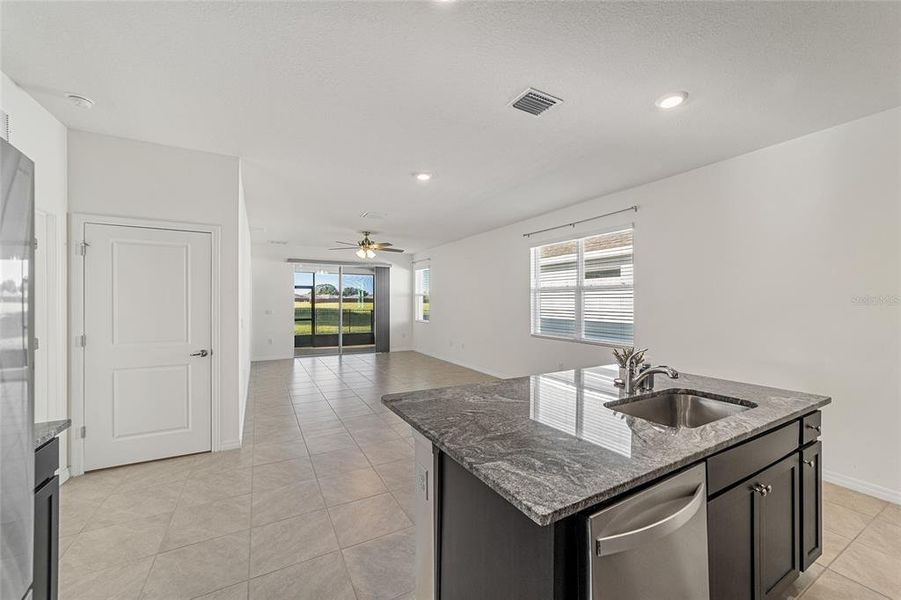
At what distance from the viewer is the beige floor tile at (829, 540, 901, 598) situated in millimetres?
1771

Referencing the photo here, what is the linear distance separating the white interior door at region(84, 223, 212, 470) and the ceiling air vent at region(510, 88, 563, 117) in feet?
9.29

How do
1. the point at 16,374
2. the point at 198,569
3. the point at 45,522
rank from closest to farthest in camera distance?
the point at 16,374, the point at 45,522, the point at 198,569

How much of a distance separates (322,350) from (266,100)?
308 inches

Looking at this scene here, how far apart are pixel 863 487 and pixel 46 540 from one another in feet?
14.8

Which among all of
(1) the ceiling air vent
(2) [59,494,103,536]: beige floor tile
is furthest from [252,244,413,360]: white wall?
(1) the ceiling air vent

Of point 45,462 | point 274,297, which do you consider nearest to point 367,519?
point 45,462

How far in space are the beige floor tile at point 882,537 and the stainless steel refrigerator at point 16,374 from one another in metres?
3.68

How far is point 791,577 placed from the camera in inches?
63.2

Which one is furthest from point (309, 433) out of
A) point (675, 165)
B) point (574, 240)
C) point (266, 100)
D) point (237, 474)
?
point (675, 165)

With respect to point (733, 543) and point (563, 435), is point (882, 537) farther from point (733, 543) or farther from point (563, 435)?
point (563, 435)

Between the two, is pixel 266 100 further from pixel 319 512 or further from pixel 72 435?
pixel 72 435

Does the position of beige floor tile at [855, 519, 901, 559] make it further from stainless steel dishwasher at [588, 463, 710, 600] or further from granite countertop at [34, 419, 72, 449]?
granite countertop at [34, 419, 72, 449]

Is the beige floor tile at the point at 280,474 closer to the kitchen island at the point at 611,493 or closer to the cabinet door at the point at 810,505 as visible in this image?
the kitchen island at the point at 611,493

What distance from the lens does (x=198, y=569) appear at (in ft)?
6.13
